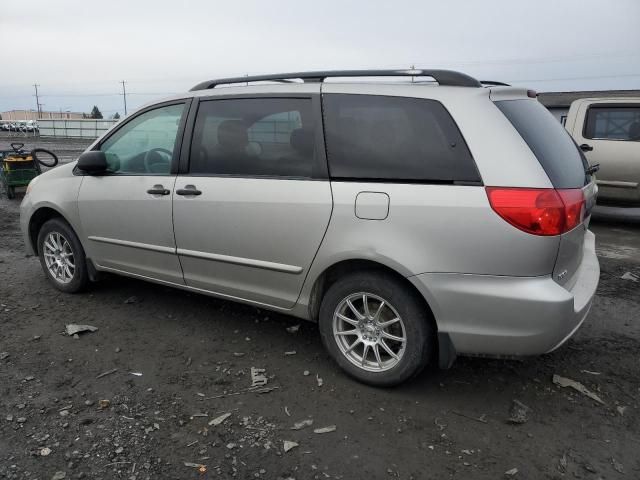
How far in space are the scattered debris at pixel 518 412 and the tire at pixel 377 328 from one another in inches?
20.8

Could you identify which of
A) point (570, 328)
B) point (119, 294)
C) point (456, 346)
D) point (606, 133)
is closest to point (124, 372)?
point (119, 294)

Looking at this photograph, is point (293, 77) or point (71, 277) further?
point (71, 277)

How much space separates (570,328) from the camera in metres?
2.82

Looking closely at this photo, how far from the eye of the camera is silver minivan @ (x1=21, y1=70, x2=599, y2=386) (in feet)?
A: 8.83

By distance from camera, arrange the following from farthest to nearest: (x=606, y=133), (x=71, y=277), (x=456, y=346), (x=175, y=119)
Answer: (x=606, y=133), (x=71, y=277), (x=175, y=119), (x=456, y=346)

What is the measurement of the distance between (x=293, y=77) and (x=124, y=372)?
2224 mm

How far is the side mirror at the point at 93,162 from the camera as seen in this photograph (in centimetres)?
416

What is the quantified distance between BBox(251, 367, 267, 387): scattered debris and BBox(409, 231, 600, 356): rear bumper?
1.18 meters

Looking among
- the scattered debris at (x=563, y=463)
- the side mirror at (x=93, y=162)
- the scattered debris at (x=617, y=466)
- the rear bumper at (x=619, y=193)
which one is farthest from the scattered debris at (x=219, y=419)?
the rear bumper at (x=619, y=193)

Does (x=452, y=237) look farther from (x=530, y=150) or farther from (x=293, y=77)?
(x=293, y=77)

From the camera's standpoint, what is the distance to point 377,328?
3.13 metres

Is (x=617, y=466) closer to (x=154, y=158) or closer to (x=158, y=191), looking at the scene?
(x=158, y=191)

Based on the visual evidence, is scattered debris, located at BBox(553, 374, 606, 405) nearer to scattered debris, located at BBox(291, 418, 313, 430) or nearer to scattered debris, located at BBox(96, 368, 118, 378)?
scattered debris, located at BBox(291, 418, 313, 430)

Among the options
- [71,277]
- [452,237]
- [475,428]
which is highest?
[452,237]
